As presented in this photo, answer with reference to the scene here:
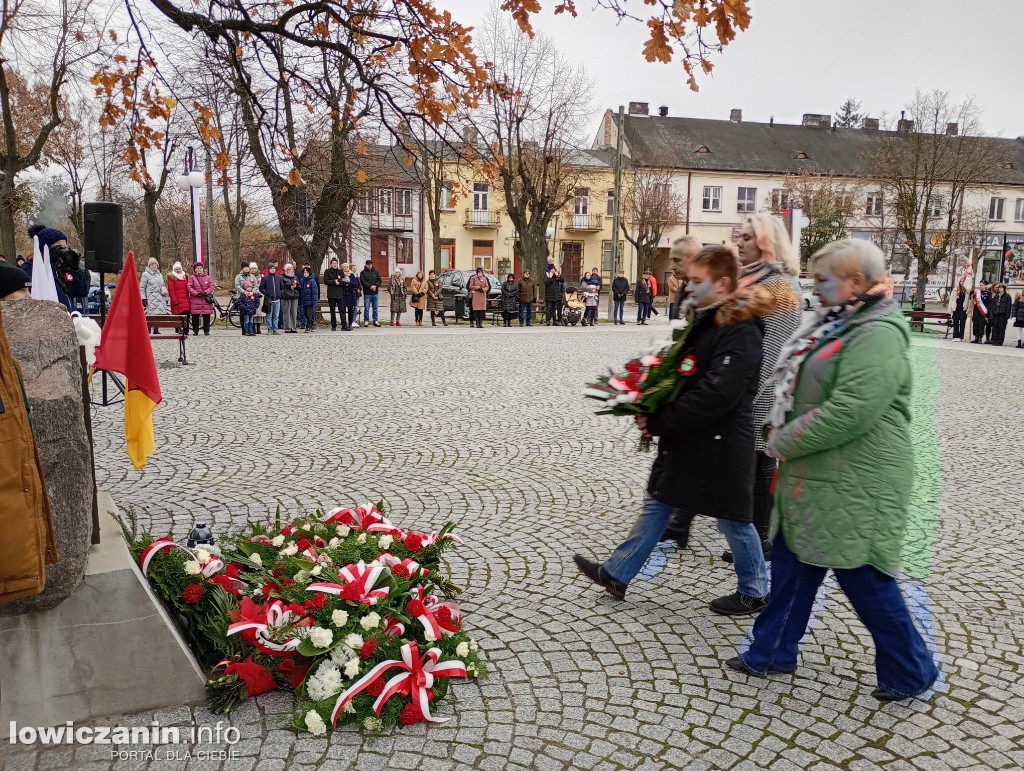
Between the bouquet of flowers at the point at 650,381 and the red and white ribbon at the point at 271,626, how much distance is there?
5.59 feet

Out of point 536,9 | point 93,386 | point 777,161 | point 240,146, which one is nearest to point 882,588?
point 536,9

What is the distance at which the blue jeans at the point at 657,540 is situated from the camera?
3.86 meters

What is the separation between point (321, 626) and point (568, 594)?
58.7 inches

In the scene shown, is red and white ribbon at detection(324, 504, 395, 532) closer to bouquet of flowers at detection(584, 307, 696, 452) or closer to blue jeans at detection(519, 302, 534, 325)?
bouquet of flowers at detection(584, 307, 696, 452)

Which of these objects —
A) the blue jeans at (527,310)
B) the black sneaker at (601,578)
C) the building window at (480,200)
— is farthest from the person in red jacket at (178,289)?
the building window at (480,200)

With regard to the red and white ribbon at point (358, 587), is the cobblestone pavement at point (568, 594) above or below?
below

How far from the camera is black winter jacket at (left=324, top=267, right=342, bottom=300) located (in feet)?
65.3

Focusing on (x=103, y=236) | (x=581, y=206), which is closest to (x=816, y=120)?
(x=581, y=206)

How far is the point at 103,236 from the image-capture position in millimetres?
6547

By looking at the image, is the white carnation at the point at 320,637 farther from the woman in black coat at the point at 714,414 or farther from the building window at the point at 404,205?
the building window at the point at 404,205

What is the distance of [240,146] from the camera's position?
24406 mm

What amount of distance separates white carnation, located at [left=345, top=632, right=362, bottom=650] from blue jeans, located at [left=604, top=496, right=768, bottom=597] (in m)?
1.45

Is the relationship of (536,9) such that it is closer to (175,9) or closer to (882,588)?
(175,9)

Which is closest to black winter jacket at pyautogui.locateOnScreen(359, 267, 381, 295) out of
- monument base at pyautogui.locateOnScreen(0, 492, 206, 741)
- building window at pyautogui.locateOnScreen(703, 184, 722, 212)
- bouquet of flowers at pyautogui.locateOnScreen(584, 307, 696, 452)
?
bouquet of flowers at pyautogui.locateOnScreen(584, 307, 696, 452)
